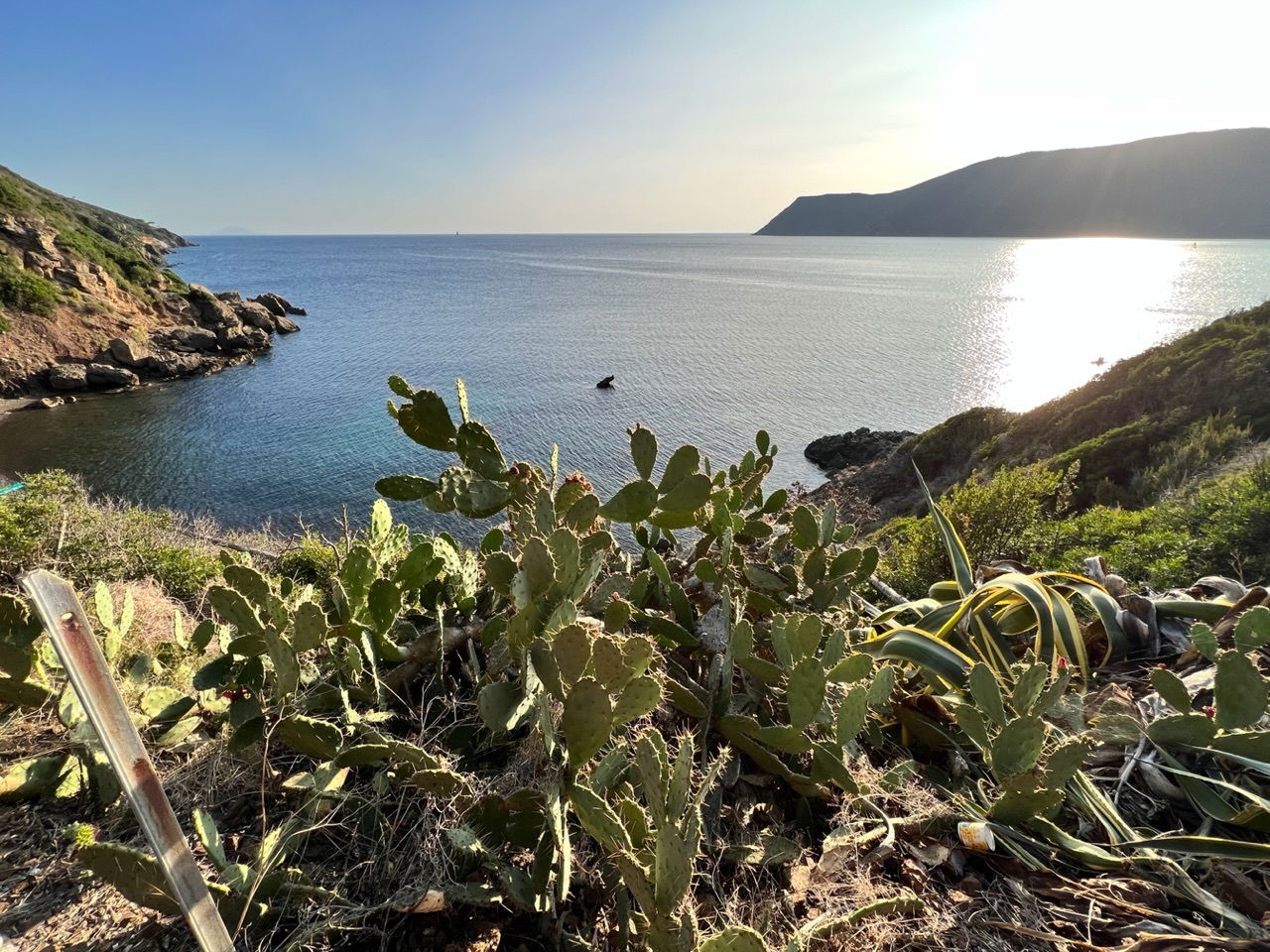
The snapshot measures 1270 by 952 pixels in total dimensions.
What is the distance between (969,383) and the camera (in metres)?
34.2

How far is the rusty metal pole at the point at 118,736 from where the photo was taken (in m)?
0.83

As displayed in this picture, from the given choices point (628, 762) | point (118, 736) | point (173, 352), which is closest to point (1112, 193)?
point (173, 352)

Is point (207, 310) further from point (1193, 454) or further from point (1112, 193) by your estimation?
point (1112, 193)

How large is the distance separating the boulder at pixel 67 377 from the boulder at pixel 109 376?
294 millimetres

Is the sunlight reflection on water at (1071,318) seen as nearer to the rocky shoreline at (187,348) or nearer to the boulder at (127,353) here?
the rocky shoreline at (187,348)

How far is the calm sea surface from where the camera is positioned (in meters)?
22.6

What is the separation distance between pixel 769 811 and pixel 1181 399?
56.6ft

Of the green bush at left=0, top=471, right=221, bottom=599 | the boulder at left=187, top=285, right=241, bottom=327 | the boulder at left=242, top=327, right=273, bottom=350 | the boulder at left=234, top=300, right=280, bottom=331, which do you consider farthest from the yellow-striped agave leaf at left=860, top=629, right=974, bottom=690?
the boulder at left=234, top=300, right=280, bottom=331

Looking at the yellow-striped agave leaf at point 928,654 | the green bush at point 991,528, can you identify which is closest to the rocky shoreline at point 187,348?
the green bush at point 991,528

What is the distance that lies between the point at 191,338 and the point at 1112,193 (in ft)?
604

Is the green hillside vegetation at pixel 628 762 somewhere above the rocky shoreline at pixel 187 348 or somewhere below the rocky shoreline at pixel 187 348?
above

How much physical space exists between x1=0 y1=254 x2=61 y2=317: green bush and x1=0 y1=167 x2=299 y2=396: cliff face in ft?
0.12

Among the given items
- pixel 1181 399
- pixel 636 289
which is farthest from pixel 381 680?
pixel 636 289

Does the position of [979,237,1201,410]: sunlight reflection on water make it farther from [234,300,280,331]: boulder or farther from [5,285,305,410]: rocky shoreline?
[234,300,280,331]: boulder
